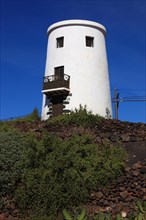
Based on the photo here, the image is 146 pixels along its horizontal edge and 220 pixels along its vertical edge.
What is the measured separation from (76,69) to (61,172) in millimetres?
18495

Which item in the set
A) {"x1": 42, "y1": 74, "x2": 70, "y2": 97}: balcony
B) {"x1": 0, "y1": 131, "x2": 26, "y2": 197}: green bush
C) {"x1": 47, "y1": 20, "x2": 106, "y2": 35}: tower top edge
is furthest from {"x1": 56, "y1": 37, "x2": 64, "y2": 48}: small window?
{"x1": 0, "y1": 131, "x2": 26, "y2": 197}: green bush

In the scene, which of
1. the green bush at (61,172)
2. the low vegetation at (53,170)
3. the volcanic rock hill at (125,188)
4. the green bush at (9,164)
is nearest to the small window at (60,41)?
the volcanic rock hill at (125,188)

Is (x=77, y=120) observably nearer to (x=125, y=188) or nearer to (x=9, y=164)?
(x=125, y=188)

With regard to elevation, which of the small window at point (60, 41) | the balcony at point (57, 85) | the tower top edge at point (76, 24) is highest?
the tower top edge at point (76, 24)

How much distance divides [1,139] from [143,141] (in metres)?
5.96

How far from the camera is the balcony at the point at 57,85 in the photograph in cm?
2838

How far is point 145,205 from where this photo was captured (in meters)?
7.54

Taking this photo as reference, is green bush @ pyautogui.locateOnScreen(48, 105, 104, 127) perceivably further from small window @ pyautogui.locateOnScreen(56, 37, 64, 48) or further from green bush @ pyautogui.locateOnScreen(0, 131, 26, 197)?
small window @ pyautogui.locateOnScreen(56, 37, 64, 48)

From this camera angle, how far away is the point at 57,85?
93.4 feet

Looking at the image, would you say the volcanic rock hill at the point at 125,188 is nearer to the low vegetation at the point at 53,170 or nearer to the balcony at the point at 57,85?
the low vegetation at the point at 53,170

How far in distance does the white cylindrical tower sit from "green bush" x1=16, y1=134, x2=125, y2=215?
15894 millimetres

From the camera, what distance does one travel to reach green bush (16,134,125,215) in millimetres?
10555

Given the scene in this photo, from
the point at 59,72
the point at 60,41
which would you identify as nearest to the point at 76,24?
the point at 60,41

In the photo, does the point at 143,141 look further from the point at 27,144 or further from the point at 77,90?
the point at 77,90
